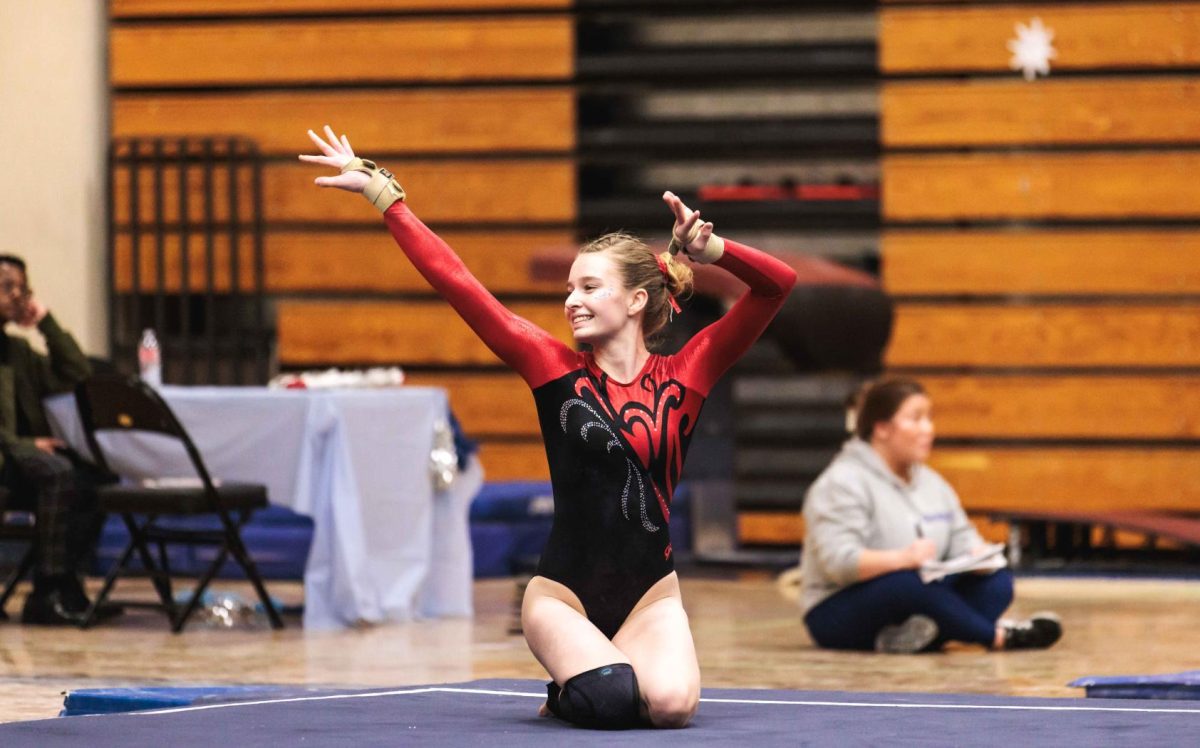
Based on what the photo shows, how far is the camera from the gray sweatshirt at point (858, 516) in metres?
5.18

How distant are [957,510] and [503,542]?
8.13ft

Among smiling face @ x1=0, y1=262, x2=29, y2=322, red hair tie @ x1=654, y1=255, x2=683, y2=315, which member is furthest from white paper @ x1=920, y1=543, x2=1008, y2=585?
smiling face @ x1=0, y1=262, x2=29, y2=322

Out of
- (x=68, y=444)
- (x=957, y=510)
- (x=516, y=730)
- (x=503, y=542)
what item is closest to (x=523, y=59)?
(x=503, y=542)

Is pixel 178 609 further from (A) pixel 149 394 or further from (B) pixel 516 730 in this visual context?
Result: (B) pixel 516 730

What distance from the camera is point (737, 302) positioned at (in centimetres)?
345

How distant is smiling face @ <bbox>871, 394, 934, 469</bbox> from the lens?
5227 mm

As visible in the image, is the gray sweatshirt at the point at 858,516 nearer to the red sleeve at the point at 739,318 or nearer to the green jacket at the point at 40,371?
the red sleeve at the point at 739,318

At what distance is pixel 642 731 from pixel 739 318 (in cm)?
77

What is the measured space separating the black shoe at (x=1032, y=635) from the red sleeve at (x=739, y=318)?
209cm

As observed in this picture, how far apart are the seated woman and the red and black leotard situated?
1.81 meters

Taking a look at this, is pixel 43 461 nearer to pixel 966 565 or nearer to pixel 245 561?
pixel 245 561

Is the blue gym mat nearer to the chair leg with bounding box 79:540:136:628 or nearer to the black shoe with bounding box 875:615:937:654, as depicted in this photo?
the black shoe with bounding box 875:615:937:654

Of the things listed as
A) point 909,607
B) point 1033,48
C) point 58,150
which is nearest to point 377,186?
point 909,607

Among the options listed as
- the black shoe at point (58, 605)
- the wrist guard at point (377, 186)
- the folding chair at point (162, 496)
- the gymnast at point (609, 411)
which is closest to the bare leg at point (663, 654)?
the gymnast at point (609, 411)
